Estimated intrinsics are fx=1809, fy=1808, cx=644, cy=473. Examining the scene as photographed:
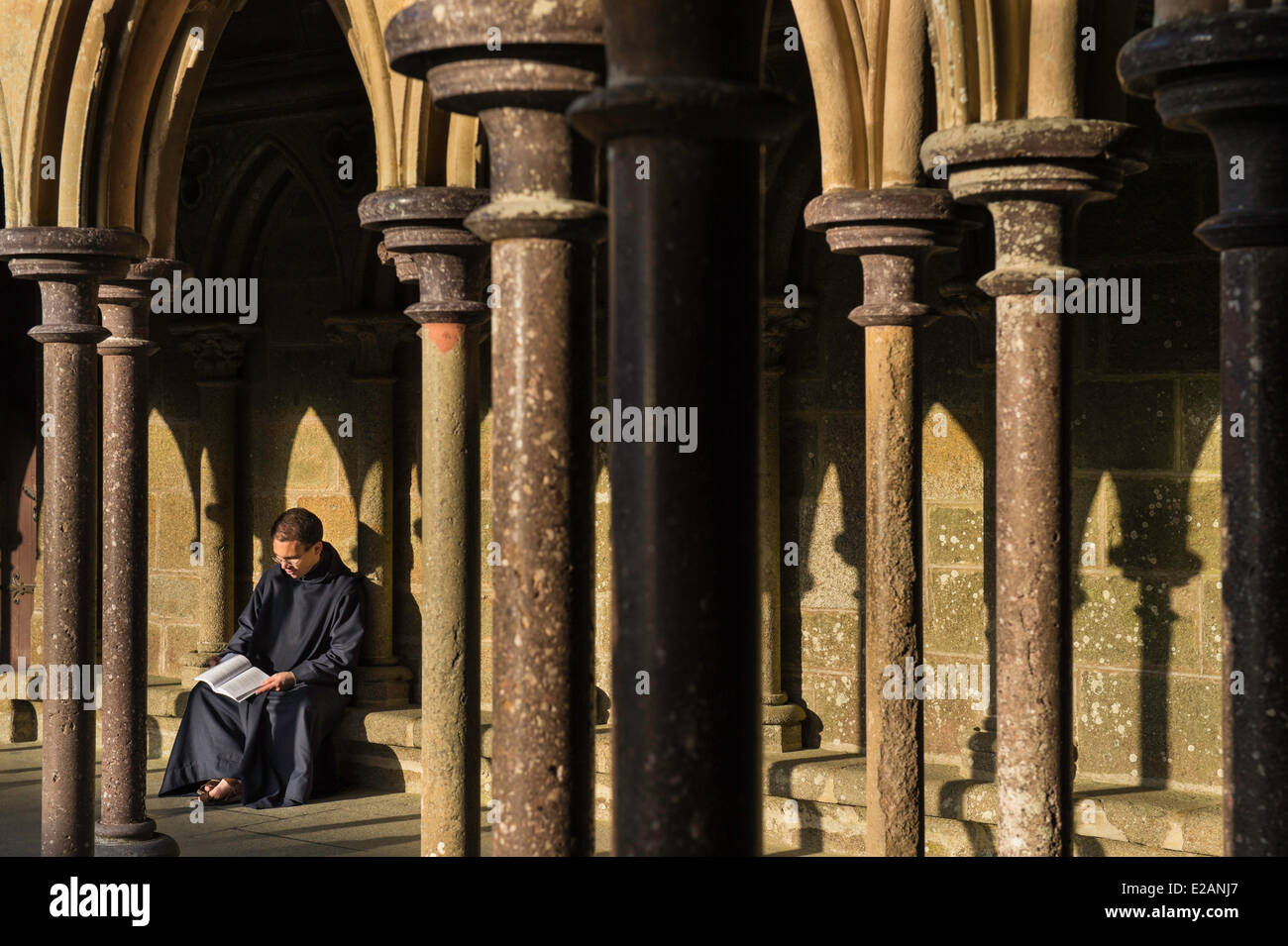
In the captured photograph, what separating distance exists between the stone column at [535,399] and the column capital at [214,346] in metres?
6.50

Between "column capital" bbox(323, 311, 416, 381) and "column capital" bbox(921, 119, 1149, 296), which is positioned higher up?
"column capital" bbox(323, 311, 416, 381)

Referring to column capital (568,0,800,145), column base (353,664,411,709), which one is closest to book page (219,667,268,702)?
→ column base (353,664,411,709)

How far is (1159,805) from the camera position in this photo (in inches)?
257

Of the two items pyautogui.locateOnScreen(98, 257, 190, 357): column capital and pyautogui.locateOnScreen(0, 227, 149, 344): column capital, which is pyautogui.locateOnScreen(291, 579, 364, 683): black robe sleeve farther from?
pyautogui.locateOnScreen(0, 227, 149, 344): column capital

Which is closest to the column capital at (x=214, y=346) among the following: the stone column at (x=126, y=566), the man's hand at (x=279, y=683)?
the man's hand at (x=279, y=683)

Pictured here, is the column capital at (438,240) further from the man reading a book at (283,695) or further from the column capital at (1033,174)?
the man reading a book at (283,695)

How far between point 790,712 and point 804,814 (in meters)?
0.76

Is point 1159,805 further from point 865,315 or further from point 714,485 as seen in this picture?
point 714,485

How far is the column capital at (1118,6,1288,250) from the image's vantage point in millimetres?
3102

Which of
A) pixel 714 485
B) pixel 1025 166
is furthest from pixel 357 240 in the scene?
pixel 714 485

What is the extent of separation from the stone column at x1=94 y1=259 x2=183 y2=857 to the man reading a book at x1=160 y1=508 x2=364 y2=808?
1.78m

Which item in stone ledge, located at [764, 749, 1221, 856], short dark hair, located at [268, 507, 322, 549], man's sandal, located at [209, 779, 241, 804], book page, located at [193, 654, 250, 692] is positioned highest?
short dark hair, located at [268, 507, 322, 549]

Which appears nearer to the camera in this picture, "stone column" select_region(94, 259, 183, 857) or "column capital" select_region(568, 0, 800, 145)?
"column capital" select_region(568, 0, 800, 145)

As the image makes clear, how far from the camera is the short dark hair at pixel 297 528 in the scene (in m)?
8.34
